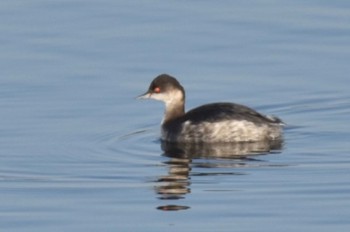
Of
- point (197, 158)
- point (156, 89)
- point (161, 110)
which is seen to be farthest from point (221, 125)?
point (161, 110)

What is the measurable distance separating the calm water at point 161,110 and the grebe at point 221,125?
0.23 metres

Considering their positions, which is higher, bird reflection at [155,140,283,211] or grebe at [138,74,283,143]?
grebe at [138,74,283,143]

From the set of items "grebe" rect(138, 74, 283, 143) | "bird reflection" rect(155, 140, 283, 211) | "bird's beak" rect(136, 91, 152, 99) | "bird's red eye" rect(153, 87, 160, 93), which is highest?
"bird's red eye" rect(153, 87, 160, 93)

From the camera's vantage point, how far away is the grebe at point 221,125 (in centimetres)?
1606

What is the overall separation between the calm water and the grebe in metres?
0.23

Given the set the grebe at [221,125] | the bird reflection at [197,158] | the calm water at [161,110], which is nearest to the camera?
the calm water at [161,110]

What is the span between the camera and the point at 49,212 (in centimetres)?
1246

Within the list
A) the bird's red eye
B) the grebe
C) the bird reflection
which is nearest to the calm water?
the bird reflection

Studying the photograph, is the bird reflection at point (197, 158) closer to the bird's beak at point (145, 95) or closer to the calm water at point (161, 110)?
the calm water at point (161, 110)

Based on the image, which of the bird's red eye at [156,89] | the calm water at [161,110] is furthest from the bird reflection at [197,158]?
the bird's red eye at [156,89]

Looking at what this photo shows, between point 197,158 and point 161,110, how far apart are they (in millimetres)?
2360

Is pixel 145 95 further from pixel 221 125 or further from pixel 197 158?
pixel 197 158

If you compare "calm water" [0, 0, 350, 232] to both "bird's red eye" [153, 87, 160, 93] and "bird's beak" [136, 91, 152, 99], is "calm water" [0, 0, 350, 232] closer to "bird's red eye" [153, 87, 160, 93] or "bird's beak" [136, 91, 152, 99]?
"bird's beak" [136, 91, 152, 99]

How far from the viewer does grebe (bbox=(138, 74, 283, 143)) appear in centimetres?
1606
